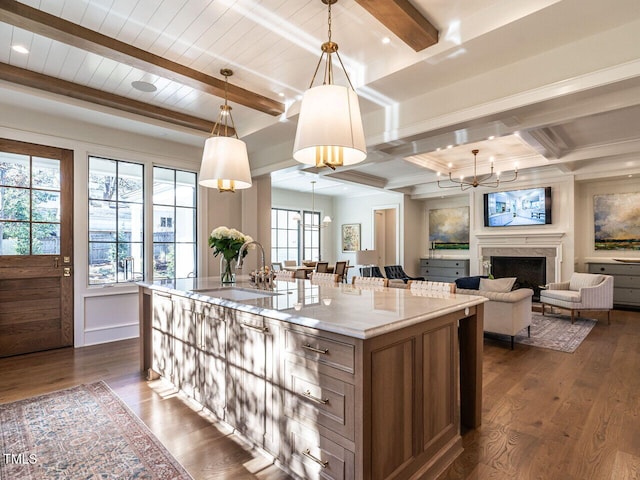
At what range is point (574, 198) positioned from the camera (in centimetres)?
677

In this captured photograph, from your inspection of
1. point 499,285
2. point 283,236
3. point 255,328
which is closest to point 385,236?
point 283,236

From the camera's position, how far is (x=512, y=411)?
2.61 meters

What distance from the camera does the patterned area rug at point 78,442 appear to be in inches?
→ 74.1

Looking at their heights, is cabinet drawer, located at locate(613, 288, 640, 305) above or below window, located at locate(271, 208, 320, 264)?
below

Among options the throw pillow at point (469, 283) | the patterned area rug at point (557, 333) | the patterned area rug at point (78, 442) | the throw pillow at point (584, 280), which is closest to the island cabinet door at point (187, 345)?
the patterned area rug at point (78, 442)

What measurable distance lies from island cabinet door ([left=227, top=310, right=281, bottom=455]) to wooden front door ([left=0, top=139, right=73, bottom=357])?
3278mm

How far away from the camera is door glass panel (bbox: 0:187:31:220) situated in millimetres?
3844

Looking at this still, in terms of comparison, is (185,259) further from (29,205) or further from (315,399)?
(315,399)

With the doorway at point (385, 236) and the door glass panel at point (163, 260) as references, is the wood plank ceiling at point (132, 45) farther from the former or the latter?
the doorway at point (385, 236)

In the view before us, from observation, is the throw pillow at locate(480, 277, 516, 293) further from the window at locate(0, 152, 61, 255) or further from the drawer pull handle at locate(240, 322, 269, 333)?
the window at locate(0, 152, 61, 255)

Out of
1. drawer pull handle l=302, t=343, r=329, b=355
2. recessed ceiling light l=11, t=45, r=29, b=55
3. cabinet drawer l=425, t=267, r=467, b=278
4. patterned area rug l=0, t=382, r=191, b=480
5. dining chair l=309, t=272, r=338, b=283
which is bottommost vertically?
patterned area rug l=0, t=382, r=191, b=480

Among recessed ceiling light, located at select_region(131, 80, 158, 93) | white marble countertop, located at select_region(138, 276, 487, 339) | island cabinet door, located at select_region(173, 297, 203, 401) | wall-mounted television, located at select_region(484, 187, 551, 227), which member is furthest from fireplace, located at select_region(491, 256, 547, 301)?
recessed ceiling light, located at select_region(131, 80, 158, 93)

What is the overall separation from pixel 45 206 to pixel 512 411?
5.33 meters

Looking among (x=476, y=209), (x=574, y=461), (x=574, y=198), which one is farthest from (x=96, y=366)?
(x=574, y=198)
